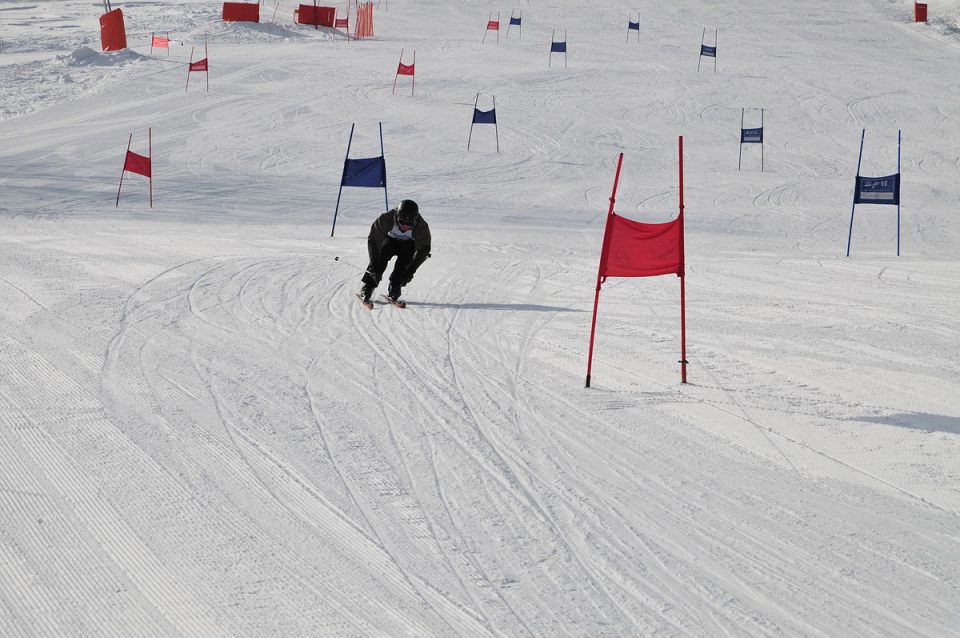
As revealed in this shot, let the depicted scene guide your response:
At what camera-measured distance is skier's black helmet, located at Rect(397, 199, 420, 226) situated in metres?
9.40

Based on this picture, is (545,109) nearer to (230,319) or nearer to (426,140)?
(426,140)

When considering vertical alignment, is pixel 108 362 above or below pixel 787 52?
below

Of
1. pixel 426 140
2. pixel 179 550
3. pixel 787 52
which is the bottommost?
pixel 179 550

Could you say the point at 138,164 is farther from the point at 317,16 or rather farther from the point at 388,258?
the point at 317,16

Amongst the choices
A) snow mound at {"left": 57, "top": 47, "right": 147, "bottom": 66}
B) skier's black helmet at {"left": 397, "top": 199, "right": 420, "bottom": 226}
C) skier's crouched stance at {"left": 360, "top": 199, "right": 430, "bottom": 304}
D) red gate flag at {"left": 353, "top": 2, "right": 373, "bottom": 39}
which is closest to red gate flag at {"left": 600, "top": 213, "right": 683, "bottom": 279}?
skier's black helmet at {"left": 397, "top": 199, "right": 420, "bottom": 226}

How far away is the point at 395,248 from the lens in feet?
32.5

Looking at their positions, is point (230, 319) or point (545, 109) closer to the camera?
point (230, 319)

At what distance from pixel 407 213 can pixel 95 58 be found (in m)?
28.2

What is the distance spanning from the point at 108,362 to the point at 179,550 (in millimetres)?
3304

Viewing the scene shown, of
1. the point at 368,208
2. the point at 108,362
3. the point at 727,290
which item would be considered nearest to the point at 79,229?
the point at 368,208

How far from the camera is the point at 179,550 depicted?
187 inches

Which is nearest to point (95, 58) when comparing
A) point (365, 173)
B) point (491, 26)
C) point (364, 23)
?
point (364, 23)

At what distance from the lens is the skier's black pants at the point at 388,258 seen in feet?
32.3

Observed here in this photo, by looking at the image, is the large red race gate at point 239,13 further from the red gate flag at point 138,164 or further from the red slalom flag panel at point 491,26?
the red gate flag at point 138,164
